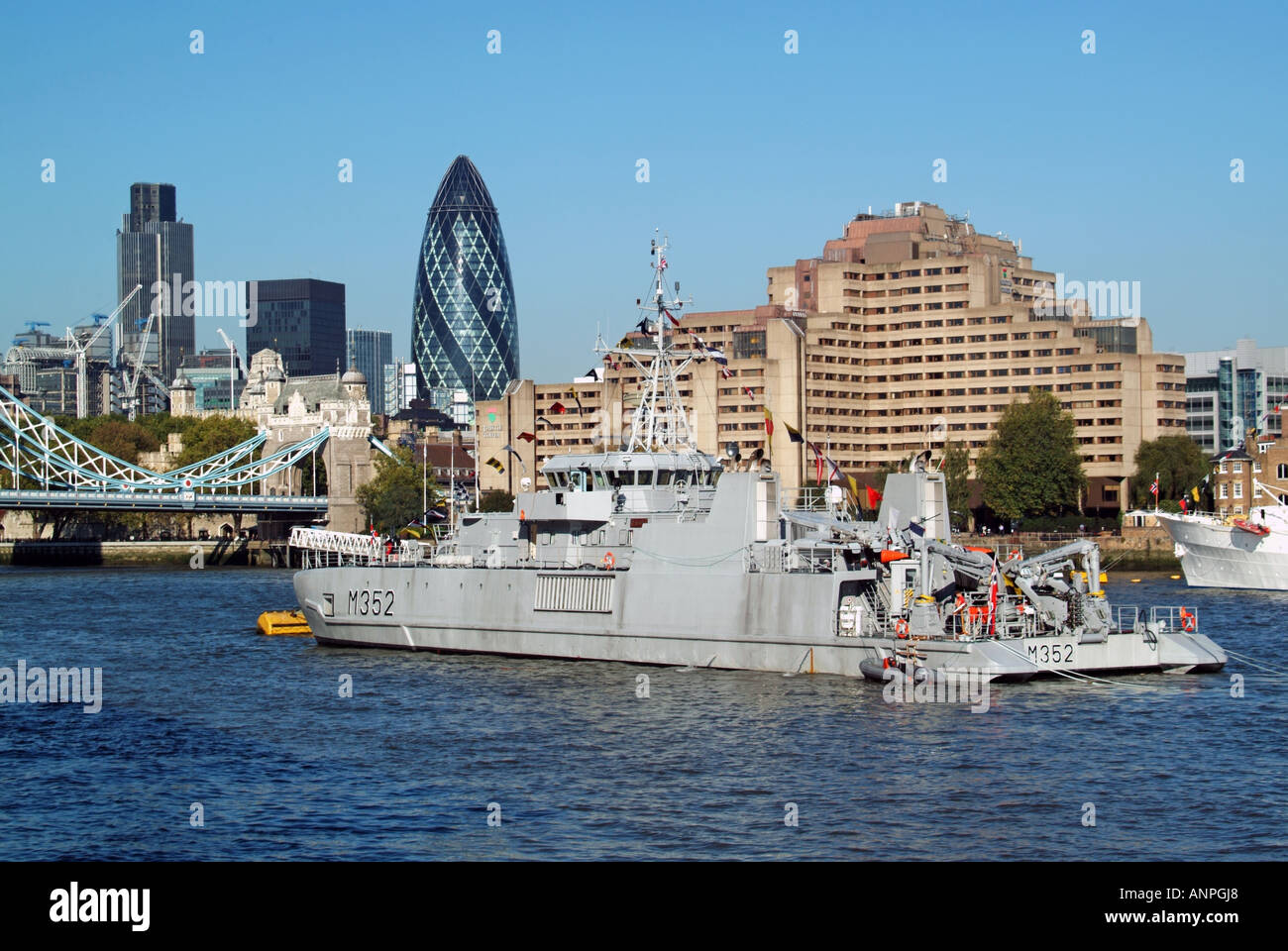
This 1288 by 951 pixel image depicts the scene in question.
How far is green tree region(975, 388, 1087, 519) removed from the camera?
11606cm

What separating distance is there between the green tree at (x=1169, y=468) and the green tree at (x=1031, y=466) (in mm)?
7492

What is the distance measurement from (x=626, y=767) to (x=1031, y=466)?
9364 cm

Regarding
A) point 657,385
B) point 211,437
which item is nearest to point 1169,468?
point 657,385

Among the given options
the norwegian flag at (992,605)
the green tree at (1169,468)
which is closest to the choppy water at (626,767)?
the norwegian flag at (992,605)

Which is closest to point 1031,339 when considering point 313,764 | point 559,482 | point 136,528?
point 136,528

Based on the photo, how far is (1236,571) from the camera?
7838cm

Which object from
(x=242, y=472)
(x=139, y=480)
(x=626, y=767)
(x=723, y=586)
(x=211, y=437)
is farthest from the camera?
(x=211, y=437)

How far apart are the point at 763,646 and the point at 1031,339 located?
362ft

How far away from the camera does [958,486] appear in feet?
393

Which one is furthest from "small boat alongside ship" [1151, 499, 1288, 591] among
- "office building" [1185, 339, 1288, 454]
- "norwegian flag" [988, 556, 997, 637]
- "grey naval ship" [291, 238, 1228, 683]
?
"office building" [1185, 339, 1288, 454]

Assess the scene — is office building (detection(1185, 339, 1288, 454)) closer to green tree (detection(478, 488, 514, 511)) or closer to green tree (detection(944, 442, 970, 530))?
green tree (detection(944, 442, 970, 530))

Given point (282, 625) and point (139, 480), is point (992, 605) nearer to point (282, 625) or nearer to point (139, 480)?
point (282, 625)

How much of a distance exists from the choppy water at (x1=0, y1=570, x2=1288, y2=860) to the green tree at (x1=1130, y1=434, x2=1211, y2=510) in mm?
82206

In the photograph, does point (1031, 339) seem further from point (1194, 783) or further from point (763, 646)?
point (1194, 783)
